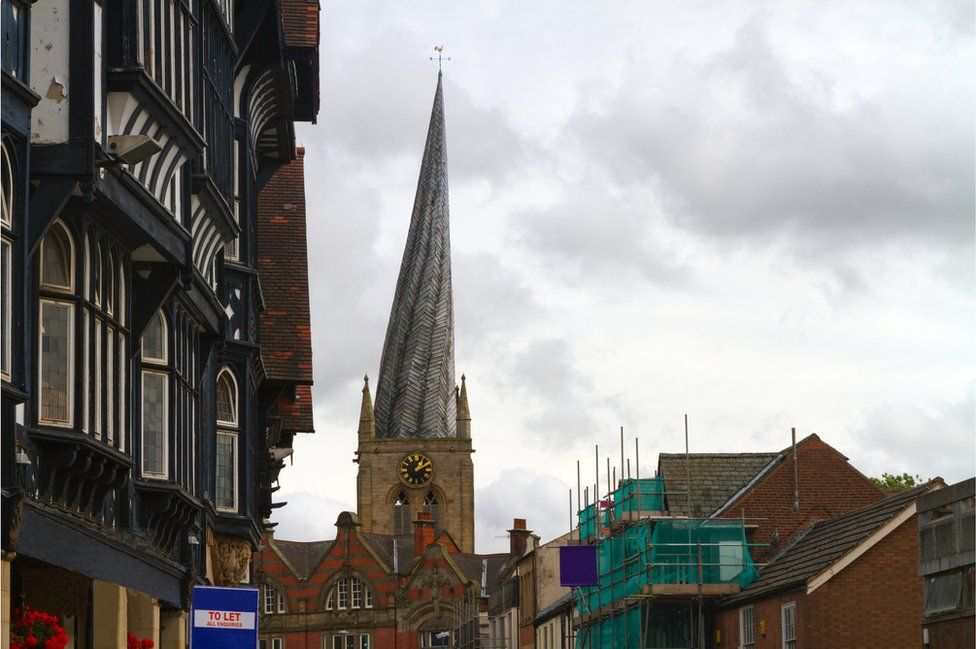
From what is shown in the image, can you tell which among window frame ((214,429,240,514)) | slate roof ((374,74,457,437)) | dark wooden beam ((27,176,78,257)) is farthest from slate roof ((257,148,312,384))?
slate roof ((374,74,457,437))

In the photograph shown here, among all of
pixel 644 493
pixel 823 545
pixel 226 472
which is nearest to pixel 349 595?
pixel 644 493

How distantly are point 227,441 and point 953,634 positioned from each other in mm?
11051

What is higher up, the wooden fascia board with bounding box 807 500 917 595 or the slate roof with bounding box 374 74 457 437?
the slate roof with bounding box 374 74 457 437

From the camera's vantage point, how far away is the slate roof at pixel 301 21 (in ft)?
99.6

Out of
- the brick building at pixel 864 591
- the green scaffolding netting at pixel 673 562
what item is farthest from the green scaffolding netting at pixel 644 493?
the brick building at pixel 864 591

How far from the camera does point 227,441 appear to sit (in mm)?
27031

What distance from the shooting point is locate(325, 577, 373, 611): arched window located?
107 m

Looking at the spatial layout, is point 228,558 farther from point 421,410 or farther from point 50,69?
point 421,410

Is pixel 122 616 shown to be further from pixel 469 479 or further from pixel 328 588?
pixel 469 479

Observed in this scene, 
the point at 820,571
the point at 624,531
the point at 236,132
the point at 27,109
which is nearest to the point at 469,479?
the point at 624,531

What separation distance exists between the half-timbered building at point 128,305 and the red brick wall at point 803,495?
22327 mm

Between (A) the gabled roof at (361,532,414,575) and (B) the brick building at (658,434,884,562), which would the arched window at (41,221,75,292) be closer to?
(B) the brick building at (658,434,884,562)

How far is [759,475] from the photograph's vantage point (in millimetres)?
49125

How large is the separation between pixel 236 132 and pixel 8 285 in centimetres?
1275
